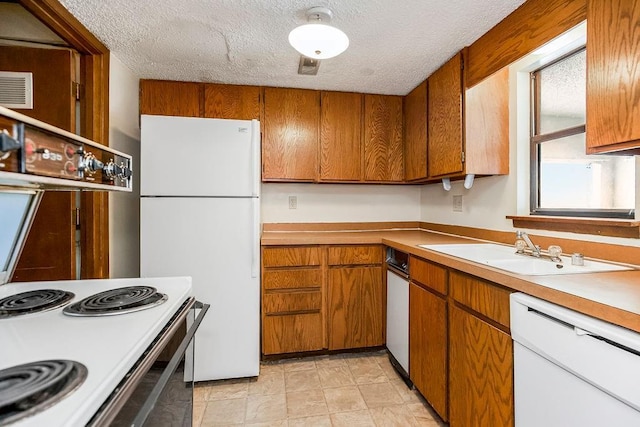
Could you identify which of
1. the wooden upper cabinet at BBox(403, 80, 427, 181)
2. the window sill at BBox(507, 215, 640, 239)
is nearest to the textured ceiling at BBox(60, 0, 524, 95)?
the wooden upper cabinet at BBox(403, 80, 427, 181)

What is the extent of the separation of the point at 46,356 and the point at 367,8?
1.79m

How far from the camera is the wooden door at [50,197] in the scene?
5.47ft

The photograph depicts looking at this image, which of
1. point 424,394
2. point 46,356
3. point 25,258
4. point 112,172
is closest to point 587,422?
point 424,394

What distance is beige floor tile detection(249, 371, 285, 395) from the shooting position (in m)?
1.98

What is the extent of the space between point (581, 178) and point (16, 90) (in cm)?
Answer: 308

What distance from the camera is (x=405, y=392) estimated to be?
1.96 metres

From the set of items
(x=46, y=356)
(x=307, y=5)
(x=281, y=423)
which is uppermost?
(x=307, y=5)

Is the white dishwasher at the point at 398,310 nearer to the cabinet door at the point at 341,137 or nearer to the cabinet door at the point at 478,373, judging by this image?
the cabinet door at the point at 478,373

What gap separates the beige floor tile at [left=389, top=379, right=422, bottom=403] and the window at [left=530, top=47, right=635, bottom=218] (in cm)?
135

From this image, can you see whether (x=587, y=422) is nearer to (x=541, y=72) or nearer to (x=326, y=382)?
(x=326, y=382)

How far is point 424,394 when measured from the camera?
1.78 m

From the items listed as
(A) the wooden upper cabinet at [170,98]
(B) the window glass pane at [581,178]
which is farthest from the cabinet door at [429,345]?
(A) the wooden upper cabinet at [170,98]

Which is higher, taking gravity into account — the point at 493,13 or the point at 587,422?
the point at 493,13

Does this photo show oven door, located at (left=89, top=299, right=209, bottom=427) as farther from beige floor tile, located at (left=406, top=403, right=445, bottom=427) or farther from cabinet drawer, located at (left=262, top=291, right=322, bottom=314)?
beige floor tile, located at (left=406, top=403, right=445, bottom=427)
